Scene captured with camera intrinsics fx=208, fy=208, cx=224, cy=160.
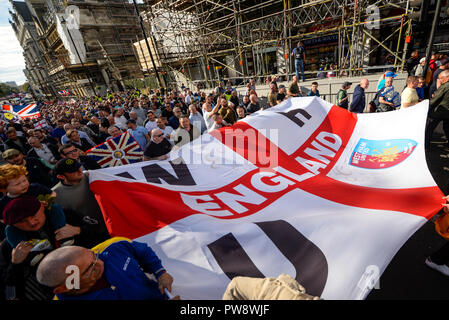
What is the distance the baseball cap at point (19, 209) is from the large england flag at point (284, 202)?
2.39 feet

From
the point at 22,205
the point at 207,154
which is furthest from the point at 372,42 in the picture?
the point at 22,205

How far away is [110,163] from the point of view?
15.0 feet

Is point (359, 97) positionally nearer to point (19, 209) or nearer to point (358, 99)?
point (358, 99)

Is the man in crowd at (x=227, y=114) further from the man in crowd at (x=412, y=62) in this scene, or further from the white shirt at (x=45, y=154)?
the man in crowd at (x=412, y=62)

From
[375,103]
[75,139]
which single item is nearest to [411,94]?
[375,103]

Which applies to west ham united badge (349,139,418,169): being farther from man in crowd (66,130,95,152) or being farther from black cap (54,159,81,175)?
man in crowd (66,130,95,152)

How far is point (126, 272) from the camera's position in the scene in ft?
5.48

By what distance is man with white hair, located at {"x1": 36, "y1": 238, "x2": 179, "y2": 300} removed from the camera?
1.36 metres

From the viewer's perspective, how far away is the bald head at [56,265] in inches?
52.2

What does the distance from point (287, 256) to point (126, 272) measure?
1510mm

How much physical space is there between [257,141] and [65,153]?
3.51 meters

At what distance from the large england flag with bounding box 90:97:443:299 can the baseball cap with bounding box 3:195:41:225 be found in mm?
728

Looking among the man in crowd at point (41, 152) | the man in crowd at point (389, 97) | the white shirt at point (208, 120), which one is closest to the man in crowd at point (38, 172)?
the man in crowd at point (41, 152)
